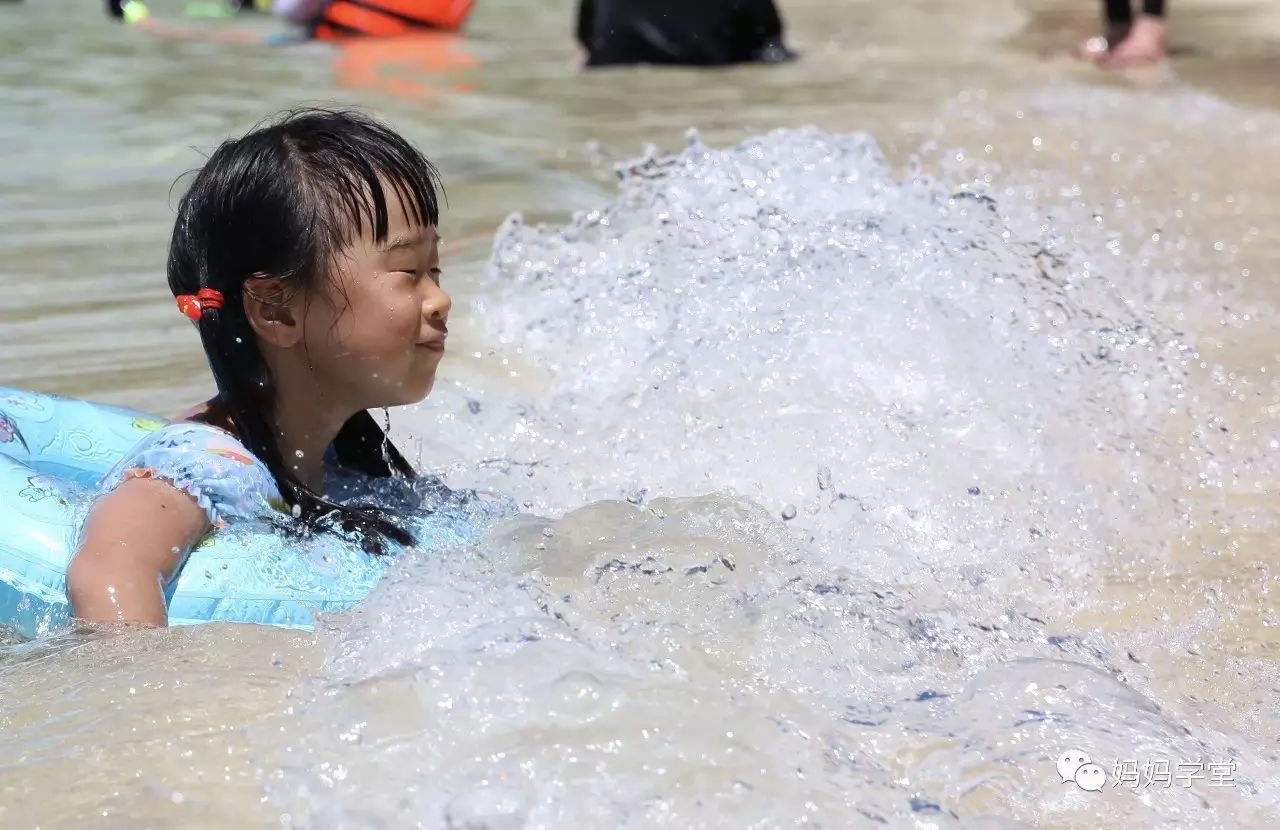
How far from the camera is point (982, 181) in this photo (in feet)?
17.7

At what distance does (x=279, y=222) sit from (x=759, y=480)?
4.26 feet

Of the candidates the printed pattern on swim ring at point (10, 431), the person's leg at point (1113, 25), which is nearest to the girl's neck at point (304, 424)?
the printed pattern on swim ring at point (10, 431)

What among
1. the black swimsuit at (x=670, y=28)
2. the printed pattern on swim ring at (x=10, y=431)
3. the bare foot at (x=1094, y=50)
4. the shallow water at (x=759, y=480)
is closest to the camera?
the shallow water at (x=759, y=480)

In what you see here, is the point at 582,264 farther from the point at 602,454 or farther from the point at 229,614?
the point at 229,614

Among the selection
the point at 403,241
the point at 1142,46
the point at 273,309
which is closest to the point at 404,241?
the point at 403,241

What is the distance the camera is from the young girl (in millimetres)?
2266

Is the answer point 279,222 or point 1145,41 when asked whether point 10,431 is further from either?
point 1145,41

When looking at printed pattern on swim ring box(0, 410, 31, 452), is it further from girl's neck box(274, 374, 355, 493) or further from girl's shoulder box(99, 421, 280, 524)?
girl's neck box(274, 374, 355, 493)

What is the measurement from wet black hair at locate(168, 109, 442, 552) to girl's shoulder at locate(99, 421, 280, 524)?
0.22 ft

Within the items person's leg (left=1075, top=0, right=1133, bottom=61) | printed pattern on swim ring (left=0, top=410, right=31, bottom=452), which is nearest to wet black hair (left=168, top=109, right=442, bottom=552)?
printed pattern on swim ring (left=0, top=410, right=31, bottom=452)

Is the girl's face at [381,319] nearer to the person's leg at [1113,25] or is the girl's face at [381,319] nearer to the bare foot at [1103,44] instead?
the bare foot at [1103,44]

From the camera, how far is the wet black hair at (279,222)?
7.48 ft

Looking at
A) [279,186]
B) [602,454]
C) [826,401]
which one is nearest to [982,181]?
[826,401]

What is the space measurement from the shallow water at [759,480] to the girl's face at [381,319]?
308 mm
